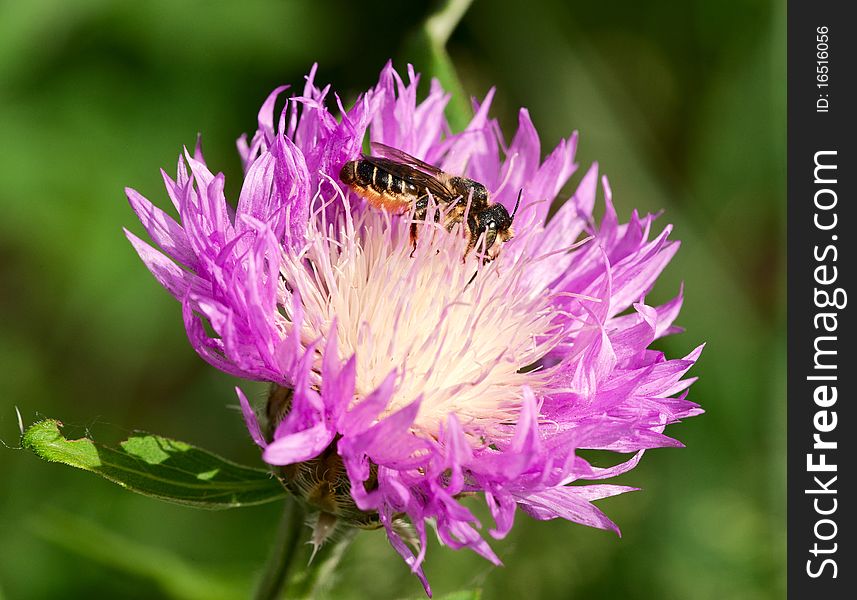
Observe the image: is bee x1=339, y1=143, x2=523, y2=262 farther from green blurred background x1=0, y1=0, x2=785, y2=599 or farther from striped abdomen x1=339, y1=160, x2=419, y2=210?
green blurred background x1=0, y1=0, x2=785, y2=599

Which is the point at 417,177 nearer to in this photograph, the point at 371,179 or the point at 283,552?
the point at 371,179

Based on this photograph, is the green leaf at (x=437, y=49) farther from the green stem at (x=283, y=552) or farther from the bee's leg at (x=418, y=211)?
the green stem at (x=283, y=552)

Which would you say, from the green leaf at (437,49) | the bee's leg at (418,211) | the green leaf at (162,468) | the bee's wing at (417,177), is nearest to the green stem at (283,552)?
the green leaf at (162,468)

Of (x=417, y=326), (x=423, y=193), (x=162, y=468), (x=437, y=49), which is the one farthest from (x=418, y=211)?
(x=162, y=468)

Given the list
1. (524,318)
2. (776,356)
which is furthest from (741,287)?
(524,318)

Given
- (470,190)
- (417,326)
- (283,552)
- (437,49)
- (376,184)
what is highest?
(437,49)

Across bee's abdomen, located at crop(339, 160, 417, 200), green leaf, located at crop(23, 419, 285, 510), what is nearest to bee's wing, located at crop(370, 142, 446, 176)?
bee's abdomen, located at crop(339, 160, 417, 200)

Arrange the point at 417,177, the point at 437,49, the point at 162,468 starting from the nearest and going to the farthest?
the point at 162,468 < the point at 417,177 < the point at 437,49
